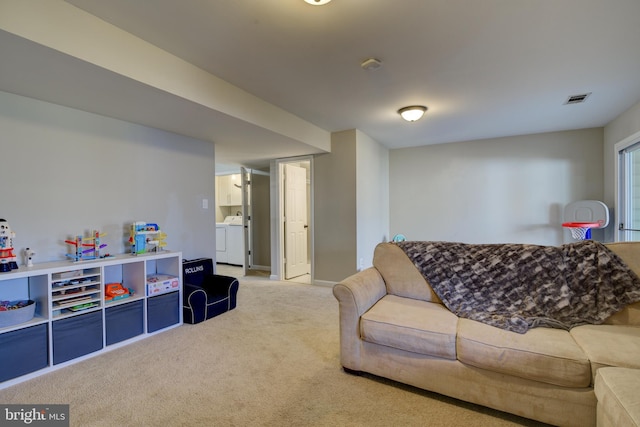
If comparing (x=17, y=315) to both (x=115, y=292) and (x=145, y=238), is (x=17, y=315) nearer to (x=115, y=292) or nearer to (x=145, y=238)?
(x=115, y=292)

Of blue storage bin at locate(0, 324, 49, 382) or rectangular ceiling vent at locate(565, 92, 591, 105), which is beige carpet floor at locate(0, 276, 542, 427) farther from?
rectangular ceiling vent at locate(565, 92, 591, 105)

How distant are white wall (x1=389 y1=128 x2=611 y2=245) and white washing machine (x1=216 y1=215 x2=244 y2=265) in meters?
3.23

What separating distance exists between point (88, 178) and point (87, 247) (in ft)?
2.05

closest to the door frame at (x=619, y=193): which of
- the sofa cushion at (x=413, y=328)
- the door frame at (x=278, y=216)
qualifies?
the sofa cushion at (x=413, y=328)

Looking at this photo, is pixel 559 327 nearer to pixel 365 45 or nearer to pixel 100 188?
pixel 365 45

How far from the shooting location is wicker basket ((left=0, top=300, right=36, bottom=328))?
6.48 ft

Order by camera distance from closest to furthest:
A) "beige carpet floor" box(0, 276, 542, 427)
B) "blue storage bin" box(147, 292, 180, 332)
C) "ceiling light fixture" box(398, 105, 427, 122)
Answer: "beige carpet floor" box(0, 276, 542, 427)
"blue storage bin" box(147, 292, 180, 332)
"ceiling light fixture" box(398, 105, 427, 122)

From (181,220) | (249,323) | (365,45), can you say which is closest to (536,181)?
(365,45)

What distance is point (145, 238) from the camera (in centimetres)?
296

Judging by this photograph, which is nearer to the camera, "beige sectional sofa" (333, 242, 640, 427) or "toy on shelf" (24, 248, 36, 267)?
"beige sectional sofa" (333, 242, 640, 427)

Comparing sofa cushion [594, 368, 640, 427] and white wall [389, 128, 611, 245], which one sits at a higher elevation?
white wall [389, 128, 611, 245]

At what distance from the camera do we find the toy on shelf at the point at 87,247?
2484 millimetres

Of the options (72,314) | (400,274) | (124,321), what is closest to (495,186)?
(400,274)

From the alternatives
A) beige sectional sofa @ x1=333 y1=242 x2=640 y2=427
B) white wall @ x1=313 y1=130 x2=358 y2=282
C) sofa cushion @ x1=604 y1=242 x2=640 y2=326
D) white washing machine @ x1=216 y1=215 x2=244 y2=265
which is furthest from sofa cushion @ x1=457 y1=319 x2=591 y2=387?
white washing machine @ x1=216 y1=215 x2=244 y2=265
